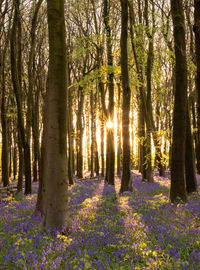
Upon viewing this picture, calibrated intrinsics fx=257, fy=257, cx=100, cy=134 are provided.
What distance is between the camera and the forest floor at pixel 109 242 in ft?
14.8

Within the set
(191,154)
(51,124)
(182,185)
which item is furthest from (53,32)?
(191,154)

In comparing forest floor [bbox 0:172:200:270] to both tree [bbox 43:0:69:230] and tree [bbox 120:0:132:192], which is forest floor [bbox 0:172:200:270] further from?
tree [bbox 120:0:132:192]

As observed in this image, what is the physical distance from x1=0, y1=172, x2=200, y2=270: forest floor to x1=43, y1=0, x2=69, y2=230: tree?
58 centimetres

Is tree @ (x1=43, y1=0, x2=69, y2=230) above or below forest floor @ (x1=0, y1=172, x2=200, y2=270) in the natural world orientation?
above

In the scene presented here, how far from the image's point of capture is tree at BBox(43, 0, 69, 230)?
651 centimetres

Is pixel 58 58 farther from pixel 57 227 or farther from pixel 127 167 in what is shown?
pixel 127 167

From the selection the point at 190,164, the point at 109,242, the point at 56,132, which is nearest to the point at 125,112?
the point at 190,164

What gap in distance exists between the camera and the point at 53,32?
668 centimetres

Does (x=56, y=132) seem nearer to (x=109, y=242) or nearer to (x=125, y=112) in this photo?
(x=109, y=242)

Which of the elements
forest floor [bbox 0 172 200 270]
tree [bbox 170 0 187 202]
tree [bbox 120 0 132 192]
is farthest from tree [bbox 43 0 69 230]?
tree [bbox 120 0 132 192]

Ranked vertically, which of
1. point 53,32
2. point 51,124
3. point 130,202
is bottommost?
point 130,202

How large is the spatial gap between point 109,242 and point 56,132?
2.91 m

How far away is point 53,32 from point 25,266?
5.42 m

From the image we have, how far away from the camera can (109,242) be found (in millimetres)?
5562
